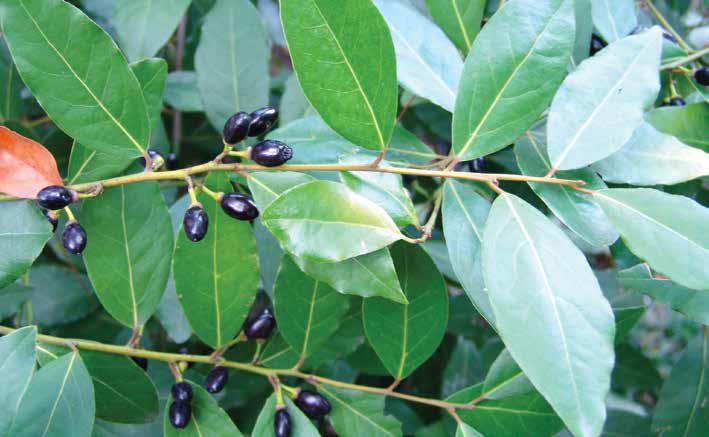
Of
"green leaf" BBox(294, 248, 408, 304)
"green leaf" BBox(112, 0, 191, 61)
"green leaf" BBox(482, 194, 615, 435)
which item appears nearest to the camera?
"green leaf" BBox(482, 194, 615, 435)

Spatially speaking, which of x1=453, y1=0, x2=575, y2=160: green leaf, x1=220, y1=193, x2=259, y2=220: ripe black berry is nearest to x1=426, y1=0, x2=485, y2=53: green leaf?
x1=453, y1=0, x2=575, y2=160: green leaf

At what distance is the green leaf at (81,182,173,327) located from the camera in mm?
816

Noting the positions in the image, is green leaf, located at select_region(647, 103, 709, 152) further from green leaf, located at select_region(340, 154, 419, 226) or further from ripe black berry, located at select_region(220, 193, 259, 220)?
ripe black berry, located at select_region(220, 193, 259, 220)

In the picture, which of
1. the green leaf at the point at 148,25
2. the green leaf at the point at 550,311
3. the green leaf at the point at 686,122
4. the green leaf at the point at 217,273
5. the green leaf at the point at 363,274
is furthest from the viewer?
the green leaf at the point at 148,25

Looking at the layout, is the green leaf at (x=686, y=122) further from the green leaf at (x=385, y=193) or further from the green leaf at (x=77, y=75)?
the green leaf at (x=77, y=75)

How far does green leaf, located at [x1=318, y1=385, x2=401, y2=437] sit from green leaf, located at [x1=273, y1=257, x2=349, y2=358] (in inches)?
3.1

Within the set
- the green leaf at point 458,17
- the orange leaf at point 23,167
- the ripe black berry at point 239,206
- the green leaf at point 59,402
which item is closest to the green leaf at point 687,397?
the green leaf at point 458,17

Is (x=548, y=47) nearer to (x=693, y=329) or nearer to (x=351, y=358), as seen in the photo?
(x=351, y=358)

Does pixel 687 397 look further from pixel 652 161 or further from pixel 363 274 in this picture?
pixel 363 274

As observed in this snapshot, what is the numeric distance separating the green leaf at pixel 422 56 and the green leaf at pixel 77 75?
0.34m

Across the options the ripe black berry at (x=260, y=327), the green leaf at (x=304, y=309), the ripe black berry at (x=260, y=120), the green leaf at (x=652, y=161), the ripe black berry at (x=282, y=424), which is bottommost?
the ripe black berry at (x=282, y=424)

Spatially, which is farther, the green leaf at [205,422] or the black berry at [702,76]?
the black berry at [702,76]

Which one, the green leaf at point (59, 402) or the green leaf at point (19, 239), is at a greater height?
the green leaf at point (19, 239)

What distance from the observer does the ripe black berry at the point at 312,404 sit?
86 cm
